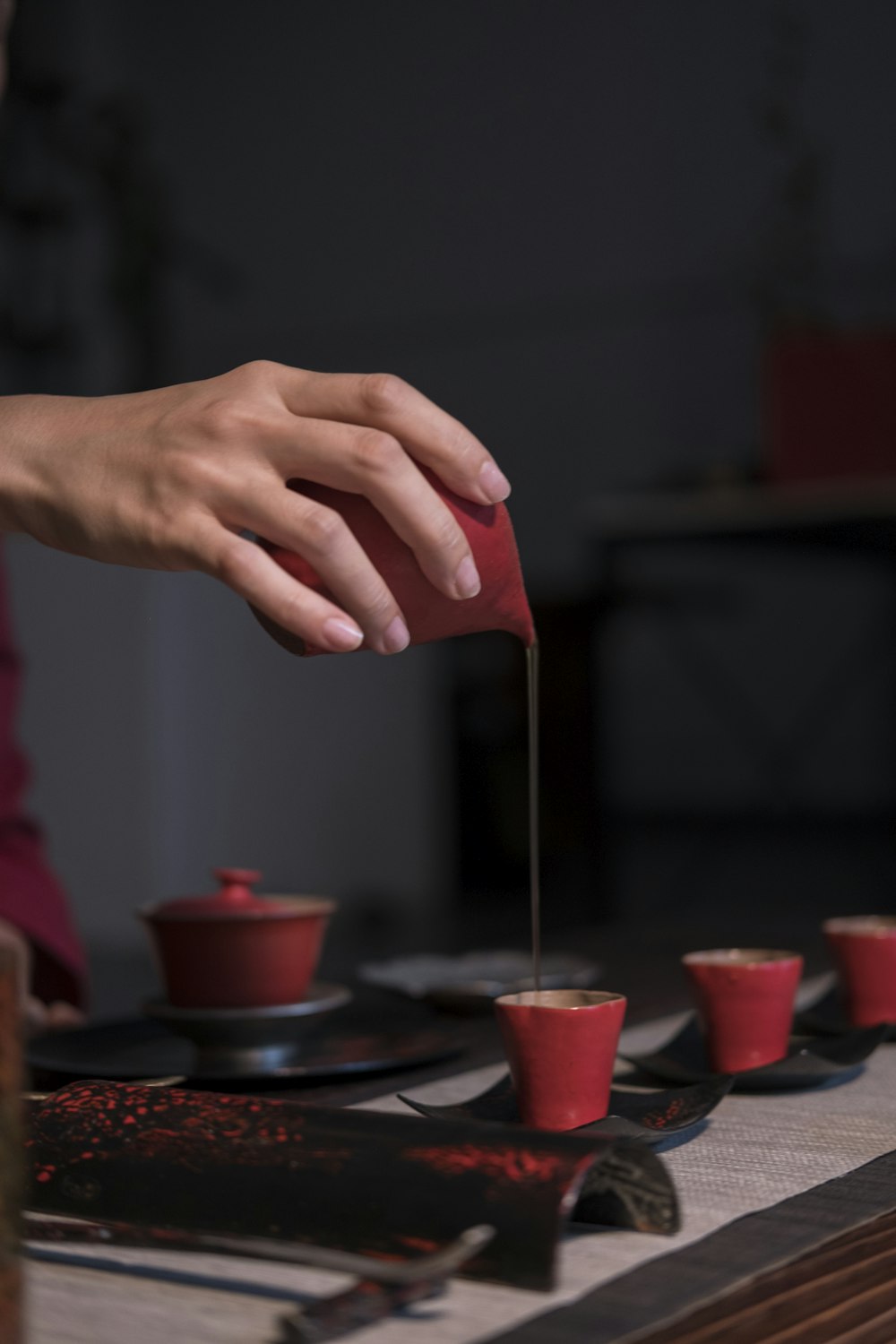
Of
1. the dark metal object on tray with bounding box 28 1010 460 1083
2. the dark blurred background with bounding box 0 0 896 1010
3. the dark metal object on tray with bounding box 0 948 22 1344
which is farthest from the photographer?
the dark blurred background with bounding box 0 0 896 1010

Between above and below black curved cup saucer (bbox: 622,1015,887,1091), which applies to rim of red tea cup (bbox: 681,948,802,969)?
above

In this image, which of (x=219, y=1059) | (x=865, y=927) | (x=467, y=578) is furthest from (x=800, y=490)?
(x=467, y=578)

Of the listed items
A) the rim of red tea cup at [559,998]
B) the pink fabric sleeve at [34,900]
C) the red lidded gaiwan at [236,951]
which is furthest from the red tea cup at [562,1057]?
the pink fabric sleeve at [34,900]

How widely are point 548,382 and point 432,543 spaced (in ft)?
19.6

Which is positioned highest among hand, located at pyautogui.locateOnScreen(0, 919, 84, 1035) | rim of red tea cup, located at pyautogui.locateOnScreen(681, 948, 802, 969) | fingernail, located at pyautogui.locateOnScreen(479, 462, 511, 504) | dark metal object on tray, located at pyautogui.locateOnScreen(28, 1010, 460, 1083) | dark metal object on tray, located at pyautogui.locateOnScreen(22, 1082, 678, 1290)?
fingernail, located at pyautogui.locateOnScreen(479, 462, 511, 504)

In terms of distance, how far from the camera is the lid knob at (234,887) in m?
1.03

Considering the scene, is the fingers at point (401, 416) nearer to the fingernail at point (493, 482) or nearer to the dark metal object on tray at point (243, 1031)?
the fingernail at point (493, 482)

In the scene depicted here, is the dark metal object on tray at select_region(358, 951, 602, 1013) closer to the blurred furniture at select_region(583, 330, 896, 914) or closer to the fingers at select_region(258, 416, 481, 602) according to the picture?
the fingers at select_region(258, 416, 481, 602)

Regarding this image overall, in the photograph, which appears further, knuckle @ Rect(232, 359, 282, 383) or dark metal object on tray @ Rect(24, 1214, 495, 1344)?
knuckle @ Rect(232, 359, 282, 383)

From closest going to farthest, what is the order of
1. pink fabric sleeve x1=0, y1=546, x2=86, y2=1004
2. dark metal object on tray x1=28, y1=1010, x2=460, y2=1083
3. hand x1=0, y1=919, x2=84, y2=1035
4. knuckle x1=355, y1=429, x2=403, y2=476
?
1. knuckle x1=355, y1=429, x2=403, y2=476
2. dark metal object on tray x1=28, y1=1010, x2=460, y2=1083
3. hand x1=0, y1=919, x2=84, y2=1035
4. pink fabric sleeve x1=0, y1=546, x2=86, y2=1004

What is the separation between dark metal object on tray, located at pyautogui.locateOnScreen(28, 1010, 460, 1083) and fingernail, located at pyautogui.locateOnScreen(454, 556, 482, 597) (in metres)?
0.30

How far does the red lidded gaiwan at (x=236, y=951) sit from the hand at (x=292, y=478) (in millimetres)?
304

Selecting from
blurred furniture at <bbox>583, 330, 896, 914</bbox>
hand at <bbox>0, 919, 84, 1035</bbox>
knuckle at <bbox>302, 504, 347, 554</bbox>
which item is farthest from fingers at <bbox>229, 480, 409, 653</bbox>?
blurred furniture at <bbox>583, 330, 896, 914</bbox>

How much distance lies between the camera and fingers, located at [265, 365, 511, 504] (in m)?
0.70
